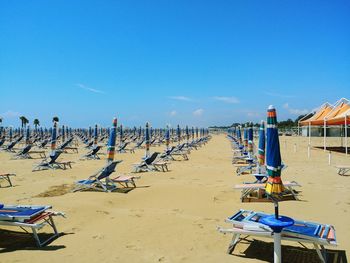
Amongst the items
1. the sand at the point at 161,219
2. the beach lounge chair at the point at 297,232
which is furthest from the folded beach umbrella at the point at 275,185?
the sand at the point at 161,219

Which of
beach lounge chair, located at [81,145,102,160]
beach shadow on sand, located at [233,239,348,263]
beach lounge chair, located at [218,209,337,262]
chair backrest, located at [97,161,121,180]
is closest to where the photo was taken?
beach lounge chair, located at [218,209,337,262]

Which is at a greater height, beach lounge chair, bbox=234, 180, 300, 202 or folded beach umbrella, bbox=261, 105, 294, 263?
folded beach umbrella, bbox=261, 105, 294, 263

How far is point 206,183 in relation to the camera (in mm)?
9844

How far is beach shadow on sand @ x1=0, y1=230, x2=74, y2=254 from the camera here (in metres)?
4.52

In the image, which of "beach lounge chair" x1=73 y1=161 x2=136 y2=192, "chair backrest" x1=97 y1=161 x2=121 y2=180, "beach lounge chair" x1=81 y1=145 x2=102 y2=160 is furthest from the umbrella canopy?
"beach lounge chair" x1=81 y1=145 x2=102 y2=160

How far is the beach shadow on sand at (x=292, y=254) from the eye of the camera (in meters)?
4.11

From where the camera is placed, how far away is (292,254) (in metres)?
4.29

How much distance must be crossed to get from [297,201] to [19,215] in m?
5.35

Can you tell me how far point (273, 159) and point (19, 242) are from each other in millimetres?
3665

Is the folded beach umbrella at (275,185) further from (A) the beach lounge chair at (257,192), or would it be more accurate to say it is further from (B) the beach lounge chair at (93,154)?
(B) the beach lounge chair at (93,154)

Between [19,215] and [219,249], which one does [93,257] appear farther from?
[219,249]

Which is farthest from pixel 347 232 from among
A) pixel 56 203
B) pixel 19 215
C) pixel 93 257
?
pixel 56 203

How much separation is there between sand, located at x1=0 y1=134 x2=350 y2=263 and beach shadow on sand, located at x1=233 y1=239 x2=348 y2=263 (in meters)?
0.01

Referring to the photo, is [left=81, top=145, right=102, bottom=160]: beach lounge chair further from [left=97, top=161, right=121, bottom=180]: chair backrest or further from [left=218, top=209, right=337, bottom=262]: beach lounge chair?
[left=218, top=209, right=337, bottom=262]: beach lounge chair
